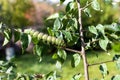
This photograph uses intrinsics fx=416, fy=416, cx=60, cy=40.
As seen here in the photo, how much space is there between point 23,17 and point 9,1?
2.73ft

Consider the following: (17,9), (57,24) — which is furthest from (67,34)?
(17,9)

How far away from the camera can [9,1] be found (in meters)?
16.3

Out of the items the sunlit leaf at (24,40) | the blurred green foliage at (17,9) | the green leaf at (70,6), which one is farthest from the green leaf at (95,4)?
the blurred green foliage at (17,9)

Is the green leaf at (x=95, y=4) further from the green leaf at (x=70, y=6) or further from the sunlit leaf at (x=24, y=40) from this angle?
the sunlit leaf at (x=24, y=40)

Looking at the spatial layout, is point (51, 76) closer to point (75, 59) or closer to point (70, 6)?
point (75, 59)

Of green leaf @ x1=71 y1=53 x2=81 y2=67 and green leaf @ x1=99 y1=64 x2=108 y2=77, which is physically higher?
green leaf @ x1=71 y1=53 x2=81 y2=67

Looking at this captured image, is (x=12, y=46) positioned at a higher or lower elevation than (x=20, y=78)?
lower

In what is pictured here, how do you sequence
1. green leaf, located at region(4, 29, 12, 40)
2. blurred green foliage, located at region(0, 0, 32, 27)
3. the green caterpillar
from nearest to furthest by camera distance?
the green caterpillar → green leaf, located at region(4, 29, 12, 40) → blurred green foliage, located at region(0, 0, 32, 27)

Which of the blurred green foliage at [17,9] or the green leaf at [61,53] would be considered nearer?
the green leaf at [61,53]

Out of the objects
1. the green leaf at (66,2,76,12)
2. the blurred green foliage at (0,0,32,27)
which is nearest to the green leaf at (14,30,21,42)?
the green leaf at (66,2,76,12)

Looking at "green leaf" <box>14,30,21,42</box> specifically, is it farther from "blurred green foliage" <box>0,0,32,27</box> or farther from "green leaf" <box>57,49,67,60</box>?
"blurred green foliage" <box>0,0,32,27</box>

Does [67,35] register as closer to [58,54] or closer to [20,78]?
[58,54]

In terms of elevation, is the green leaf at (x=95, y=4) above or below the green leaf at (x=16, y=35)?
above

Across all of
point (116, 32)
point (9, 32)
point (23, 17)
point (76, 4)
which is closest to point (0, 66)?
point (9, 32)
